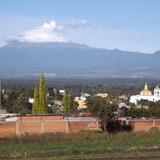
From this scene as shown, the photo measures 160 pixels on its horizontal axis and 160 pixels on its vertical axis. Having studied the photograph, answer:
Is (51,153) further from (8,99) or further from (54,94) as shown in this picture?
(54,94)

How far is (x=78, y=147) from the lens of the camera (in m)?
28.7

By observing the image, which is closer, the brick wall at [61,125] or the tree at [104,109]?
the tree at [104,109]

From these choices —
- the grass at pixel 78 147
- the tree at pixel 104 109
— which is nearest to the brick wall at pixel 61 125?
the tree at pixel 104 109

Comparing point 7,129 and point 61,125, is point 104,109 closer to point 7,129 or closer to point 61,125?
point 61,125

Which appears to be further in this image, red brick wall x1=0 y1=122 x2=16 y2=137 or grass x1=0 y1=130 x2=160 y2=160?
red brick wall x1=0 y1=122 x2=16 y2=137

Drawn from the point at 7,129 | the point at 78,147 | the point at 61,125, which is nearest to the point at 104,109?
the point at 61,125

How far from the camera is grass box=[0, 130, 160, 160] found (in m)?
25.3

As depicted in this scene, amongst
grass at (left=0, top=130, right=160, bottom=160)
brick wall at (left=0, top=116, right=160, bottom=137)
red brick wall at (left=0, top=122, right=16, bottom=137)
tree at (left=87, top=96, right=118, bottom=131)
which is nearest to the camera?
grass at (left=0, top=130, right=160, bottom=160)

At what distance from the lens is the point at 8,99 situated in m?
99.9

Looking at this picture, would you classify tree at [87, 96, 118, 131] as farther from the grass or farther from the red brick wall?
the grass

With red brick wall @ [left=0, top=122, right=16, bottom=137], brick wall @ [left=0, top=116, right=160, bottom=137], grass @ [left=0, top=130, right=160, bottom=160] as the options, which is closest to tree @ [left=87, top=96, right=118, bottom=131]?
brick wall @ [left=0, top=116, right=160, bottom=137]

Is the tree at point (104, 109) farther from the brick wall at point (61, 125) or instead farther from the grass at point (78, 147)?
the grass at point (78, 147)

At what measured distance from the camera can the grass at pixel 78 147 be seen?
25.3 metres

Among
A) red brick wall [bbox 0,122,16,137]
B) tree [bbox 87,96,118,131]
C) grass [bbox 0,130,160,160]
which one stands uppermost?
tree [bbox 87,96,118,131]
